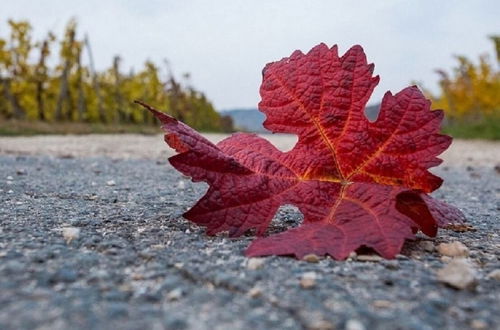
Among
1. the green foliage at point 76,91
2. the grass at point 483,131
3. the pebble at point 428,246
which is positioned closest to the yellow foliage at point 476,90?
the grass at point 483,131

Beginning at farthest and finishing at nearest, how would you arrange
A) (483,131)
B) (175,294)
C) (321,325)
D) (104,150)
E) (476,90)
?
(476,90)
(483,131)
(104,150)
(175,294)
(321,325)

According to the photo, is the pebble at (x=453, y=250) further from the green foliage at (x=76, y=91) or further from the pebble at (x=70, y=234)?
the green foliage at (x=76, y=91)

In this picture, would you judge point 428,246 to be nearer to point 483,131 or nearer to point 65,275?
point 65,275

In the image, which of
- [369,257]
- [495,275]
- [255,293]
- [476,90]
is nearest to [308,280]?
[255,293]

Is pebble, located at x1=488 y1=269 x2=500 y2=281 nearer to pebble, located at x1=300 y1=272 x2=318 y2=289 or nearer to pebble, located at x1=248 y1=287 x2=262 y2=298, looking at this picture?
pebble, located at x1=300 y1=272 x2=318 y2=289

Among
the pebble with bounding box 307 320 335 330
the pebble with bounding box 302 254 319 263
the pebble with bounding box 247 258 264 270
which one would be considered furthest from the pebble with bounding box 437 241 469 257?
the pebble with bounding box 307 320 335 330

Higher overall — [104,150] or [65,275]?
[65,275]
